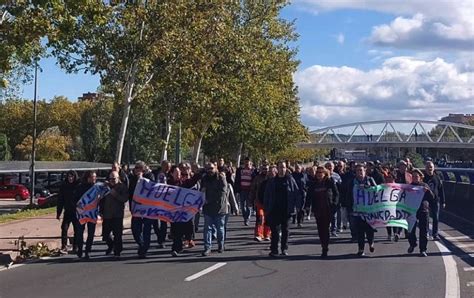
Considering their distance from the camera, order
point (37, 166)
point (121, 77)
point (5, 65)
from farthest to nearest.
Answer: point (37, 166) → point (121, 77) → point (5, 65)

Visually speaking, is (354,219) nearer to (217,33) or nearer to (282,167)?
(282,167)

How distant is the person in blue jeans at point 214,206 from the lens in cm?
1528

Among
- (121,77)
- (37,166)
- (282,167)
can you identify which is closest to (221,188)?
(282,167)

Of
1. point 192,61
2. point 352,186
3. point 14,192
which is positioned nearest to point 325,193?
point 352,186

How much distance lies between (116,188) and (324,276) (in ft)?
15.2

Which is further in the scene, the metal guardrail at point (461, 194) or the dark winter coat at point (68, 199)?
the metal guardrail at point (461, 194)

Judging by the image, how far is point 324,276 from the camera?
1241 centimetres

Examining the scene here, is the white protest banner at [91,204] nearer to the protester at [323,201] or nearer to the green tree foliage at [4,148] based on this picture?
the protester at [323,201]

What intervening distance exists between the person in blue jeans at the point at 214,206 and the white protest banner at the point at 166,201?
0.36 meters

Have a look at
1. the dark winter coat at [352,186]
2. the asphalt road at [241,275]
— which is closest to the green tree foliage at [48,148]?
the asphalt road at [241,275]

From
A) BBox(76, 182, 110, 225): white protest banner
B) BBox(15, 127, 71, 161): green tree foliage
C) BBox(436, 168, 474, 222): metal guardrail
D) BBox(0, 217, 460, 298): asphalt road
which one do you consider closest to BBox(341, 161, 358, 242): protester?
BBox(0, 217, 460, 298): asphalt road

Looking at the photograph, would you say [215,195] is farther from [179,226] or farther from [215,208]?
[179,226]

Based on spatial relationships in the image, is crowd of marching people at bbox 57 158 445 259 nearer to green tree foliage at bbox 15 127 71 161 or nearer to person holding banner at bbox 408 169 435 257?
person holding banner at bbox 408 169 435 257

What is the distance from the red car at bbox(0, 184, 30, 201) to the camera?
6372 cm
